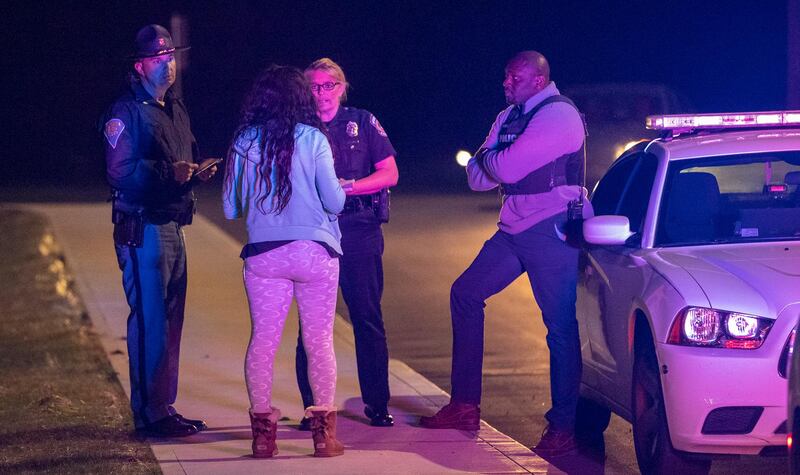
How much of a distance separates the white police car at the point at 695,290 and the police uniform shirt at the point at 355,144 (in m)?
1.21

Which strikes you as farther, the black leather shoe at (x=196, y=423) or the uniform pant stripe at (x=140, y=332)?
the black leather shoe at (x=196, y=423)

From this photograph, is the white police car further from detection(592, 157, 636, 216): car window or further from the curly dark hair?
the curly dark hair

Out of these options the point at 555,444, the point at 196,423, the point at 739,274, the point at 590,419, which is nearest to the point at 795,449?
the point at 739,274

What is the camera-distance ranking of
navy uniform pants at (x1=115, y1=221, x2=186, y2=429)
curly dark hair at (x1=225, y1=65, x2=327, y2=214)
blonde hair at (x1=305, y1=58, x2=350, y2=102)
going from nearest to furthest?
curly dark hair at (x1=225, y1=65, x2=327, y2=214)
navy uniform pants at (x1=115, y1=221, x2=186, y2=429)
blonde hair at (x1=305, y1=58, x2=350, y2=102)

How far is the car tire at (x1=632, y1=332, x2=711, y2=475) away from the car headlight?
26 centimetres

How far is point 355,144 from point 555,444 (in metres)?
1.83

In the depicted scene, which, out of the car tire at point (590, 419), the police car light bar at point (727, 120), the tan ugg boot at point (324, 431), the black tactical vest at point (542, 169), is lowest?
the car tire at point (590, 419)

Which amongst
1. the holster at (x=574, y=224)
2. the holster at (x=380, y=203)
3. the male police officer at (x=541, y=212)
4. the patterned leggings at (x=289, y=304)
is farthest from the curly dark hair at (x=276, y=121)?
the holster at (x=574, y=224)

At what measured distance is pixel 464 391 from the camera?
25.0 feet

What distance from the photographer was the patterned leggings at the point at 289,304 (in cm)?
659

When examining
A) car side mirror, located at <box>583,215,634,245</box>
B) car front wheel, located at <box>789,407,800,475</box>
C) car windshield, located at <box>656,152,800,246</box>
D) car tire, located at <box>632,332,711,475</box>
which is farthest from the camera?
car windshield, located at <box>656,152,800,246</box>

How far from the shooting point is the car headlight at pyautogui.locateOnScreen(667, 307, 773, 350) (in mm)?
5875

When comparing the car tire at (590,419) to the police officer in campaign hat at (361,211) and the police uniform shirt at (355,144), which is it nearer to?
the police officer in campaign hat at (361,211)

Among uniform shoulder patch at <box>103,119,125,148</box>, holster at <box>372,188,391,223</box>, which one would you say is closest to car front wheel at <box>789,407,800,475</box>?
holster at <box>372,188,391,223</box>
